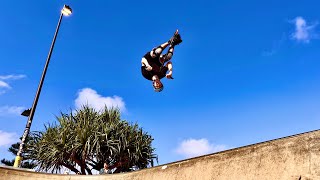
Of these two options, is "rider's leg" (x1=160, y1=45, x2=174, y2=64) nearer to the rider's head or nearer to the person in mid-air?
the person in mid-air

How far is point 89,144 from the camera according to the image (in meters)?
14.9

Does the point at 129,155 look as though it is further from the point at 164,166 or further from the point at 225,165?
the point at 225,165

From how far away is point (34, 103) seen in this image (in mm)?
10891

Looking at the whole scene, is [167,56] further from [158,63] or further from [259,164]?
[259,164]

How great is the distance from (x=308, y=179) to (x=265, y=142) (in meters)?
0.83

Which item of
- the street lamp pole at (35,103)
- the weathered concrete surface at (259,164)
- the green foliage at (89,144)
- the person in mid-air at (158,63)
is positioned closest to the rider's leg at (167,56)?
the person in mid-air at (158,63)

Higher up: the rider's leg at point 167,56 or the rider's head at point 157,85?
the rider's leg at point 167,56

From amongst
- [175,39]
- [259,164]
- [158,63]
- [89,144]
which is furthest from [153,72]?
[89,144]

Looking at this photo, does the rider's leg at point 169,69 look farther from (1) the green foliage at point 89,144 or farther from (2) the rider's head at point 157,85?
(1) the green foliage at point 89,144

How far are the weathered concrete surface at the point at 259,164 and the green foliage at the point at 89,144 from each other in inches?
404

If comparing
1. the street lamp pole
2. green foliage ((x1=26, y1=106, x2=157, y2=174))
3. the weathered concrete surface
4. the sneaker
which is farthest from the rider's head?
green foliage ((x1=26, y1=106, x2=157, y2=174))

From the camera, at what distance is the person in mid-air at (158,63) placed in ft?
22.5

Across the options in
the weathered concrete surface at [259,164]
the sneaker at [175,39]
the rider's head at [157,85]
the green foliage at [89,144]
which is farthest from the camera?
the green foliage at [89,144]

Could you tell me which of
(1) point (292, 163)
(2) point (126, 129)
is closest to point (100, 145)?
(2) point (126, 129)
